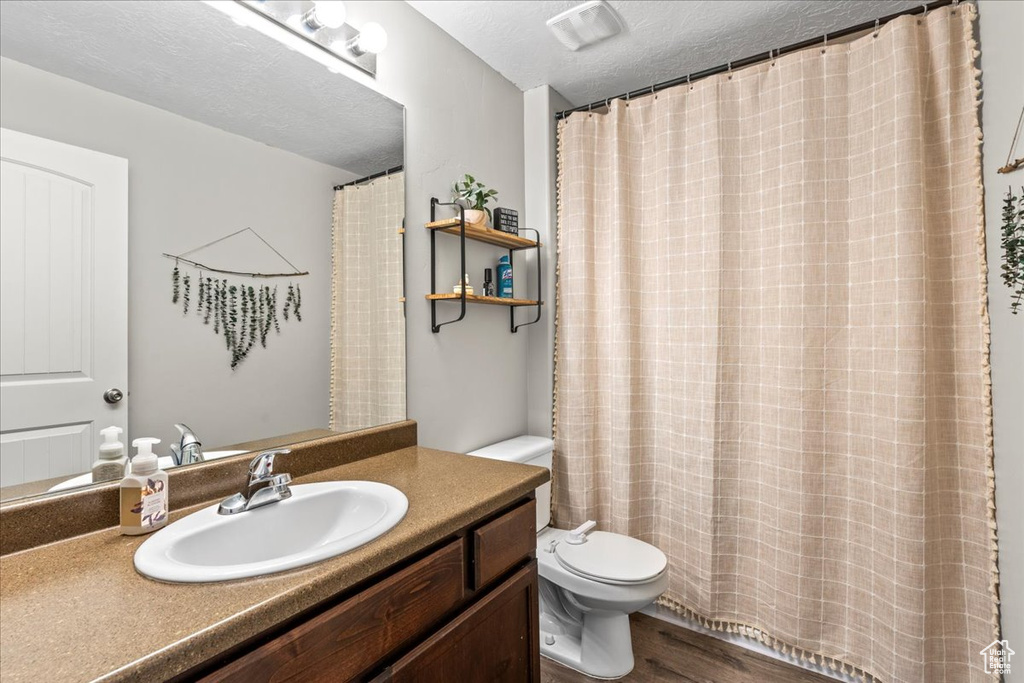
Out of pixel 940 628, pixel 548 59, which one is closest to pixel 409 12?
pixel 548 59

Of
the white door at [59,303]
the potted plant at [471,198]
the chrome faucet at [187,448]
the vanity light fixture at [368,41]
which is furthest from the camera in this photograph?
the potted plant at [471,198]

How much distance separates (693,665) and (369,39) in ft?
8.12

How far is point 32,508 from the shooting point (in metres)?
0.90

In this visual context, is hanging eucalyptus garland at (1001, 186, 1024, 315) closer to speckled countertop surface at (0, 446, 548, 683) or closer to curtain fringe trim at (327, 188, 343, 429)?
speckled countertop surface at (0, 446, 548, 683)

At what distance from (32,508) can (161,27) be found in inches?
41.2

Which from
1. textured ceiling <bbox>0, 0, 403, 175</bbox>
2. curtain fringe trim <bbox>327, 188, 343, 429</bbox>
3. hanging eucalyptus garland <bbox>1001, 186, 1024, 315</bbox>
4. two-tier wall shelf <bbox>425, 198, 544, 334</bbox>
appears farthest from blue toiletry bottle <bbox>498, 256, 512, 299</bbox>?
hanging eucalyptus garland <bbox>1001, 186, 1024, 315</bbox>

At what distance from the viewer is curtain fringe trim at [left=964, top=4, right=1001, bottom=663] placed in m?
1.44

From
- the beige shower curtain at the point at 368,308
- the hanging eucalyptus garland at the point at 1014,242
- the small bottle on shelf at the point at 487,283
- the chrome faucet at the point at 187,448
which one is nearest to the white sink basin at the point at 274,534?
the chrome faucet at the point at 187,448

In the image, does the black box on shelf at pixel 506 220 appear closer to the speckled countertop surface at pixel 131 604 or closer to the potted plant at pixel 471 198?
the potted plant at pixel 471 198

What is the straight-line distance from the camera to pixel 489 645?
1112mm

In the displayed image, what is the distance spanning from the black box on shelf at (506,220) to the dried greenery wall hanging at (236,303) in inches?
36.7

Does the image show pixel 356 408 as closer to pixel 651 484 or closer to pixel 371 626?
pixel 371 626

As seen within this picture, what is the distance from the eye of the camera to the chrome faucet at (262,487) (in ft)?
3.40

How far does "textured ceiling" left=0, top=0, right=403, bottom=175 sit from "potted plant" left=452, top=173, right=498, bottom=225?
0.33m
